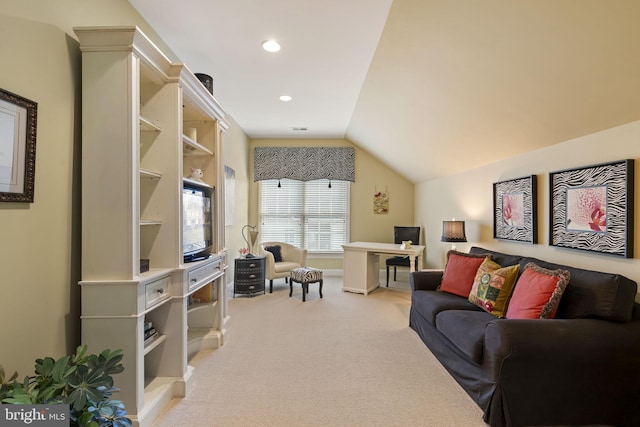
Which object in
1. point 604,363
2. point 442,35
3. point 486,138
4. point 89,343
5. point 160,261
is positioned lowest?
point 604,363

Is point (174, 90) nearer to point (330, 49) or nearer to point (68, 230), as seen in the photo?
point (68, 230)

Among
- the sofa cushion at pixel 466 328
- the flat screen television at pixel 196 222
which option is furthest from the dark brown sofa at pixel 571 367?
the flat screen television at pixel 196 222

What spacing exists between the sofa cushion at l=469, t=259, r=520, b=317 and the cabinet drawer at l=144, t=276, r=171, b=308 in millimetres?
2514

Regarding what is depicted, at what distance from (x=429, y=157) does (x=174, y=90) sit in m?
3.49

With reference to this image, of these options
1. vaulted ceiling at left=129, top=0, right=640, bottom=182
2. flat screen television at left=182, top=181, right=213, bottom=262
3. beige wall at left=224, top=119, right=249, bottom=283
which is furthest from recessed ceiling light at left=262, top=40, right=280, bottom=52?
beige wall at left=224, top=119, right=249, bottom=283

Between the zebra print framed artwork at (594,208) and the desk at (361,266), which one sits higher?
the zebra print framed artwork at (594,208)

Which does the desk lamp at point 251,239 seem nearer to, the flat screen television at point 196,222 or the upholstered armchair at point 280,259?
the upholstered armchair at point 280,259

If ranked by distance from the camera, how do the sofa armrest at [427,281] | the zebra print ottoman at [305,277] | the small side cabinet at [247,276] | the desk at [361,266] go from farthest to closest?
the desk at [361,266] → the small side cabinet at [247,276] → the zebra print ottoman at [305,277] → the sofa armrest at [427,281]

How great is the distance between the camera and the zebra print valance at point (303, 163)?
5.88 metres

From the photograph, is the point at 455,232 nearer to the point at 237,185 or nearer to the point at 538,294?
the point at 538,294

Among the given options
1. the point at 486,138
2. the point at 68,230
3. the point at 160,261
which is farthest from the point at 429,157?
the point at 68,230

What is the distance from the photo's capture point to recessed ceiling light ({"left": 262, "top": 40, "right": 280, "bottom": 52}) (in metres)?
2.54

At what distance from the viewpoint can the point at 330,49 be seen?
2670 mm

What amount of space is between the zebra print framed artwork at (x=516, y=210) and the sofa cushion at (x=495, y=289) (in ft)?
1.73
